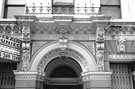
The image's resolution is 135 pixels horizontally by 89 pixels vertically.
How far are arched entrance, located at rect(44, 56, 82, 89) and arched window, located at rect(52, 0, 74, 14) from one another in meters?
2.51

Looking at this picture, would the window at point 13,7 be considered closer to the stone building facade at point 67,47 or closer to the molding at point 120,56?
the stone building facade at point 67,47

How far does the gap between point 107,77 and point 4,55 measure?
4.97m

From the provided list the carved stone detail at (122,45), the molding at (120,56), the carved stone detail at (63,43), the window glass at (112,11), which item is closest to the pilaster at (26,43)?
the carved stone detail at (63,43)

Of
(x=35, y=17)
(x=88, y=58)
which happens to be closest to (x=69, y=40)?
(x=88, y=58)

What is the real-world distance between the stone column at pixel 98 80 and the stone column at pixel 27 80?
2499mm

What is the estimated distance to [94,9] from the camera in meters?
9.98

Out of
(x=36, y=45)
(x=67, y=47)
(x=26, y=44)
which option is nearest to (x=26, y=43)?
(x=26, y=44)

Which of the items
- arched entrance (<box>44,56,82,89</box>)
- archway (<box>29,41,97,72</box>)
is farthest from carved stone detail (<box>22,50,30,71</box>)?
arched entrance (<box>44,56,82,89</box>)

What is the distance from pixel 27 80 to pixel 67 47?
2540 millimetres

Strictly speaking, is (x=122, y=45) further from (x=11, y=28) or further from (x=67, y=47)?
(x=11, y=28)

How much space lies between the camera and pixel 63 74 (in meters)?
10.6

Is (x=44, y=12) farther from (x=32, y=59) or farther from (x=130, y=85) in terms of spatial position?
(x=130, y=85)

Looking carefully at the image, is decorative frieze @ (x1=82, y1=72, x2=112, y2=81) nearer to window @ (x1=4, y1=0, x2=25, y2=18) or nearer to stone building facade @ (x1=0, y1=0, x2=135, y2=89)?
stone building facade @ (x1=0, y1=0, x2=135, y2=89)

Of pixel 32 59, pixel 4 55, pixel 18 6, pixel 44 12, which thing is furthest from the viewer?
pixel 18 6
